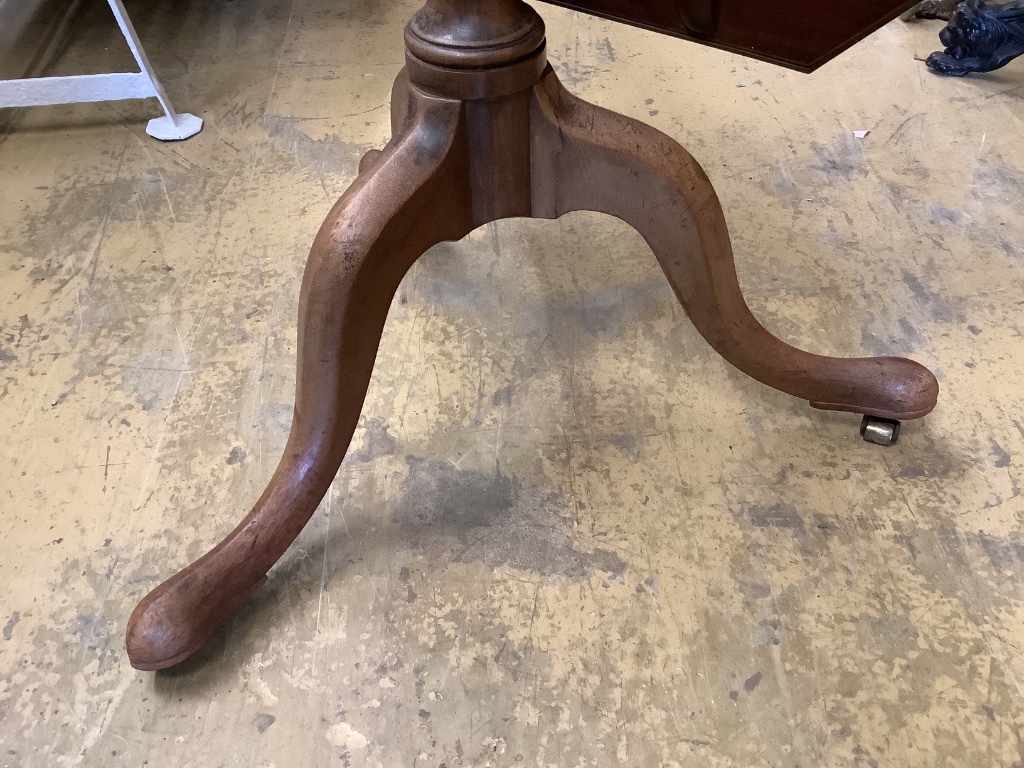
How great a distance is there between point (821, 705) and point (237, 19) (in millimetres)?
1672

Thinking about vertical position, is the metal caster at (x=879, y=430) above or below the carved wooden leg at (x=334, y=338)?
below

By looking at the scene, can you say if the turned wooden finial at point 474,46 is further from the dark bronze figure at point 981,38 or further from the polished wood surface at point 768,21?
the dark bronze figure at point 981,38

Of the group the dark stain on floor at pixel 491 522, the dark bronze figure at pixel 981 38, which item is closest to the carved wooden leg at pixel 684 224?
the dark stain on floor at pixel 491 522

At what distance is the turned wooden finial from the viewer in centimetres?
58

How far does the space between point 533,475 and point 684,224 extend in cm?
30

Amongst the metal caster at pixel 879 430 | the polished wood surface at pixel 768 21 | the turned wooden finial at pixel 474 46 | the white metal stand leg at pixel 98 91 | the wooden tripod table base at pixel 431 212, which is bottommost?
the metal caster at pixel 879 430

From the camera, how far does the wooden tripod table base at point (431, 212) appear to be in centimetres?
60

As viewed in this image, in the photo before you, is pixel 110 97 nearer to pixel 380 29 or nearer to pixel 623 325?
pixel 380 29

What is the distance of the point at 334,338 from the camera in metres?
0.63

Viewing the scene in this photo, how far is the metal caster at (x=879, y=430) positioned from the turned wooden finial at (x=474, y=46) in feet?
1.69

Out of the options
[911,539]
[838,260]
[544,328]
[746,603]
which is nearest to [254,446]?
[544,328]

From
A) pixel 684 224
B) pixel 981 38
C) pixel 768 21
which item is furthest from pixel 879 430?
pixel 981 38

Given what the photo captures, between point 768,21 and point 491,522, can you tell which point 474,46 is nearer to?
point 768,21

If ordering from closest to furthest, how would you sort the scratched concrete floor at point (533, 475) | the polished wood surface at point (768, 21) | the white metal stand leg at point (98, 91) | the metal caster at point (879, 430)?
the polished wood surface at point (768, 21) → the scratched concrete floor at point (533, 475) → the metal caster at point (879, 430) → the white metal stand leg at point (98, 91)
